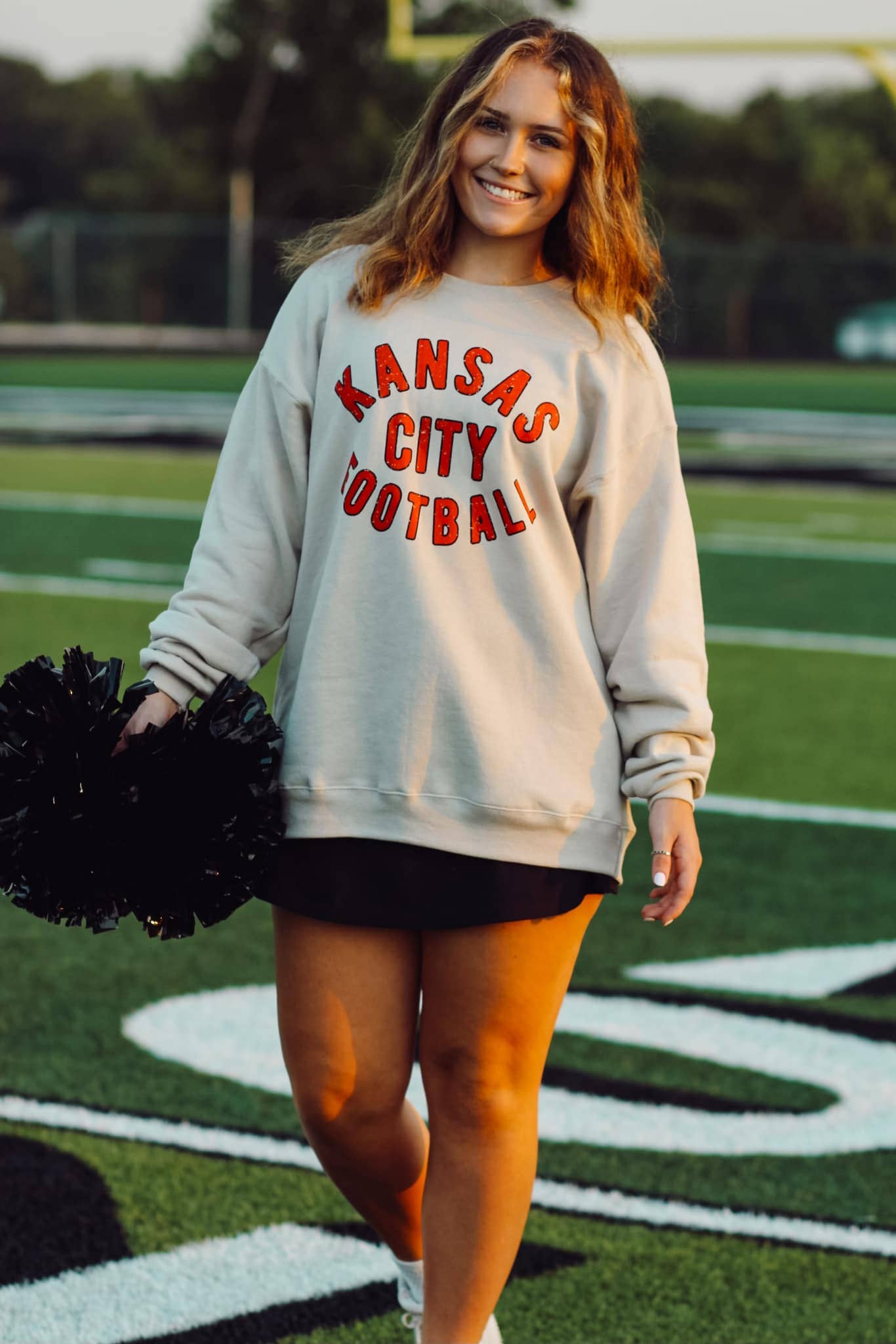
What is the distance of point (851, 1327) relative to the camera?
8.74 feet

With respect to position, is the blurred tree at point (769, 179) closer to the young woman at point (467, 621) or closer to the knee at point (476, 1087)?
the young woman at point (467, 621)

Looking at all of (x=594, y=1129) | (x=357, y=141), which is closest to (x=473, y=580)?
(x=594, y=1129)

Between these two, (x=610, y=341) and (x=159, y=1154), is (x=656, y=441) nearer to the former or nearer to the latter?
(x=610, y=341)

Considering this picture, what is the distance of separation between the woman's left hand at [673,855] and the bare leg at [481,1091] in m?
0.11

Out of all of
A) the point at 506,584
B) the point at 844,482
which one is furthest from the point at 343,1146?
the point at 844,482

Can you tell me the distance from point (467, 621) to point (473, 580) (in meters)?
0.05

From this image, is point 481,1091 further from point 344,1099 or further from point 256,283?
point 256,283

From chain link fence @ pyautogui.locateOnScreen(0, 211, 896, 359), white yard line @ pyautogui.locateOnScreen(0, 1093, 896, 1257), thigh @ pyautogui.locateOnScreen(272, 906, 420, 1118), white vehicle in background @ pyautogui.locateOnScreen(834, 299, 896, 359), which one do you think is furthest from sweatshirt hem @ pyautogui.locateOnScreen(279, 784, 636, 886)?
white vehicle in background @ pyautogui.locateOnScreen(834, 299, 896, 359)

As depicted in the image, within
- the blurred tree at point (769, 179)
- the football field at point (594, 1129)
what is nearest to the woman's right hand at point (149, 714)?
the football field at point (594, 1129)

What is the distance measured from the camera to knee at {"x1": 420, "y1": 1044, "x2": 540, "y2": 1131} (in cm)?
221

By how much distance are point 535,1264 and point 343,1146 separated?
0.64m

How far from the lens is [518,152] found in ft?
7.29

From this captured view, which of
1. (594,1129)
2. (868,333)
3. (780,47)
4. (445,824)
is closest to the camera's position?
(445,824)

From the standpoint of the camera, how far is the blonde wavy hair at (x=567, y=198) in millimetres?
2236
